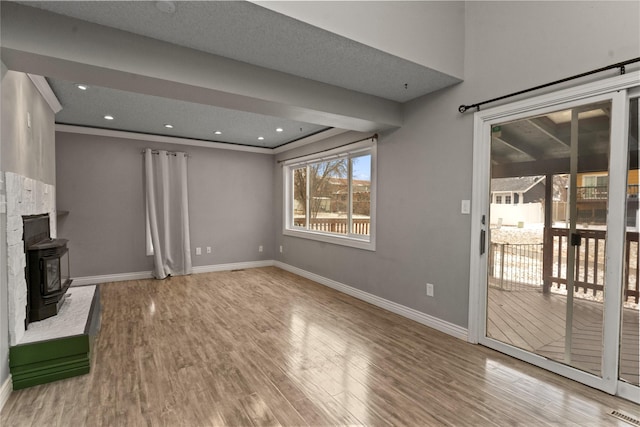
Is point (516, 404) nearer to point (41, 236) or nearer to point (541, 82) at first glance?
point (541, 82)

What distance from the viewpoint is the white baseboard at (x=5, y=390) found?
186cm

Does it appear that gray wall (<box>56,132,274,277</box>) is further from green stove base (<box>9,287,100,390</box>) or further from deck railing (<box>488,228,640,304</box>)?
deck railing (<box>488,228,640,304</box>)

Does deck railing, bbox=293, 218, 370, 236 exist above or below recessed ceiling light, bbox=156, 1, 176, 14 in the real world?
below

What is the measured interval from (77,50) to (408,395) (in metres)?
3.04

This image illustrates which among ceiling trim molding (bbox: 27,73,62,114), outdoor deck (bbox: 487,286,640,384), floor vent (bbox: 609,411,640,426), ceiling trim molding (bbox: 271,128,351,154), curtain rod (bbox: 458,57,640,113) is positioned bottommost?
floor vent (bbox: 609,411,640,426)

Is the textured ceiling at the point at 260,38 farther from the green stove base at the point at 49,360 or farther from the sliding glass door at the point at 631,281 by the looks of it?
the green stove base at the point at 49,360

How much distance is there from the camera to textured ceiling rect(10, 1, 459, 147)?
180 centimetres

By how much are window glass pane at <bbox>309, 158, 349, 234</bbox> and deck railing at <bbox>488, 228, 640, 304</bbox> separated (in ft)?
7.71

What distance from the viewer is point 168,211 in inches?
202

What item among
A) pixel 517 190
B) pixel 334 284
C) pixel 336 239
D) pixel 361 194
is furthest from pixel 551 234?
pixel 334 284

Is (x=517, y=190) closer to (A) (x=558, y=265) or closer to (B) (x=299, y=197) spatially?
(A) (x=558, y=265)

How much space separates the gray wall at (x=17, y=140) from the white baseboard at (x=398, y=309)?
129 inches

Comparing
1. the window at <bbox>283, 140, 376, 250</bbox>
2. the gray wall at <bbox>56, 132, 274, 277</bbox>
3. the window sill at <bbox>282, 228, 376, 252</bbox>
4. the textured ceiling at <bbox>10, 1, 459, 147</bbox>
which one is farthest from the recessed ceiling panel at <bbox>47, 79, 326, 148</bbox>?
the window sill at <bbox>282, 228, 376, 252</bbox>

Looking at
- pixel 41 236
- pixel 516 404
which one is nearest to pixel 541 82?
pixel 516 404
